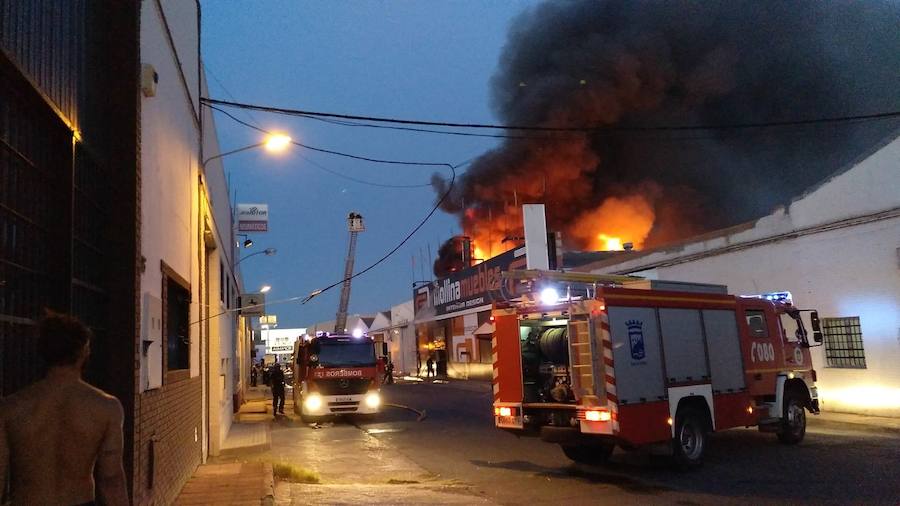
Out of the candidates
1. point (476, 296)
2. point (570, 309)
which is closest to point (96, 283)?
point (570, 309)

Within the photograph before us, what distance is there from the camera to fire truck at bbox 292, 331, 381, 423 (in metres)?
17.1

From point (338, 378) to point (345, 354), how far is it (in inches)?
27.0

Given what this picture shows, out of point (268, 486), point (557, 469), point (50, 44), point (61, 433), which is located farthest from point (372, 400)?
point (61, 433)

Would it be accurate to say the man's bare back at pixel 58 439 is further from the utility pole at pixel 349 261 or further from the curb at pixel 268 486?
the utility pole at pixel 349 261

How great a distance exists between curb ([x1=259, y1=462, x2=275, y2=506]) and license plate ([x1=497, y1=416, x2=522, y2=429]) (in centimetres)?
313

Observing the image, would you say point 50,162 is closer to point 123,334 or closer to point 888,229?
point 123,334

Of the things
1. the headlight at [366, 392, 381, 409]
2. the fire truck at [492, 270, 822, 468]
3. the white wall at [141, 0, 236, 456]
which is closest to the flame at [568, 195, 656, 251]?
the headlight at [366, 392, 381, 409]

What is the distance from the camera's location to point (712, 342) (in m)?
10.1

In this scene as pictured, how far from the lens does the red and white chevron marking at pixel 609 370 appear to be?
8.34 meters

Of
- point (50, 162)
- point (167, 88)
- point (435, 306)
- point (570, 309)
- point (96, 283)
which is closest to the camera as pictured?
point (50, 162)

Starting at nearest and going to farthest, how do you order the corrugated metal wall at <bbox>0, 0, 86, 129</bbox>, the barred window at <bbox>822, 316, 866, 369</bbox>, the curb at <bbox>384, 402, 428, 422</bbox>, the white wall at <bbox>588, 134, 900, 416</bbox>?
the corrugated metal wall at <bbox>0, 0, 86, 129</bbox> → the white wall at <bbox>588, 134, 900, 416</bbox> → the barred window at <bbox>822, 316, 866, 369</bbox> → the curb at <bbox>384, 402, 428, 422</bbox>

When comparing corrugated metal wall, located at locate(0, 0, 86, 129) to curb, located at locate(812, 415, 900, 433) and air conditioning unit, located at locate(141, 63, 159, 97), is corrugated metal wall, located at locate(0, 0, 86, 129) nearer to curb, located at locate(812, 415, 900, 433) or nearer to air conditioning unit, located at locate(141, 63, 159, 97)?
air conditioning unit, located at locate(141, 63, 159, 97)

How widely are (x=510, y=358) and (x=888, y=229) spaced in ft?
28.5

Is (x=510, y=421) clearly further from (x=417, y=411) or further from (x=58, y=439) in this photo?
(x=417, y=411)
